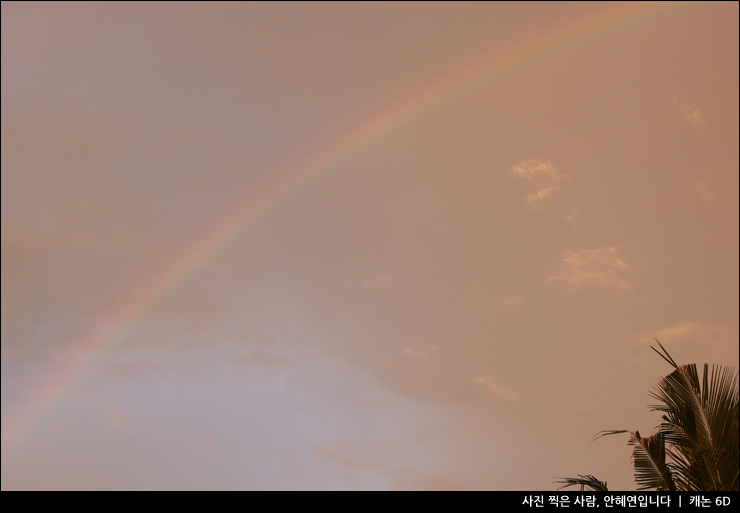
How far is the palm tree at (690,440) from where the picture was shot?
7.40 metres

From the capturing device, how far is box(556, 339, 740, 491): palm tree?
7402mm

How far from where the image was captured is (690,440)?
7.77m

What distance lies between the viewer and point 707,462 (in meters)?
7.50
